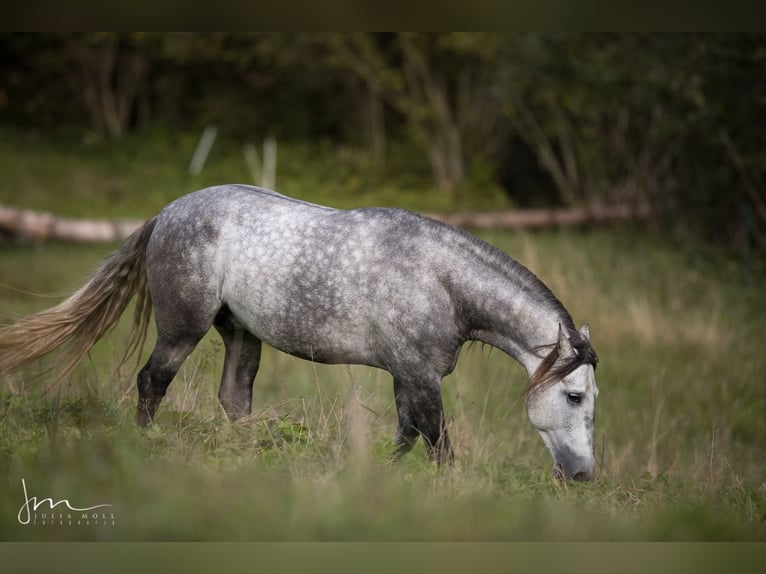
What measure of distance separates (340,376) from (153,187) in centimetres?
1426

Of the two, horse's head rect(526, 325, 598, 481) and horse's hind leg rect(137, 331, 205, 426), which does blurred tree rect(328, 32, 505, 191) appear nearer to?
horse's hind leg rect(137, 331, 205, 426)

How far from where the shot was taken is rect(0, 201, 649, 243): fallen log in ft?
51.0

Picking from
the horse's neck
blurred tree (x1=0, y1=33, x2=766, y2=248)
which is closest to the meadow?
the horse's neck

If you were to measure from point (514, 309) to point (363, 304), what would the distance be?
89 centimetres

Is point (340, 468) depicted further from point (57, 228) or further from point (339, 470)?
point (57, 228)

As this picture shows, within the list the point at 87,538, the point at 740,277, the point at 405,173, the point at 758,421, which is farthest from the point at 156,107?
the point at 87,538

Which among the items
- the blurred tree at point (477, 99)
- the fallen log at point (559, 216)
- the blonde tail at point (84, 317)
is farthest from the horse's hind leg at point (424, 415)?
the fallen log at point (559, 216)

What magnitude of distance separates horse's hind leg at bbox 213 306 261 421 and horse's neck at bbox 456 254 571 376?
1.58m

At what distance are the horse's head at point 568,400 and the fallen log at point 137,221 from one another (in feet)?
24.9

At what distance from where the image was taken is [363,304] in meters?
5.01

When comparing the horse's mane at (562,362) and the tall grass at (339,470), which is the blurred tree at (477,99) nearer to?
the tall grass at (339,470)

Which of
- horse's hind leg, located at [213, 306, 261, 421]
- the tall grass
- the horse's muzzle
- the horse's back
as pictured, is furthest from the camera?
horse's hind leg, located at [213, 306, 261, 421]

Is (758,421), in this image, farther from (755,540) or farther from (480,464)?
(755,540)

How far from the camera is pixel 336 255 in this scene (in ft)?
16.6
